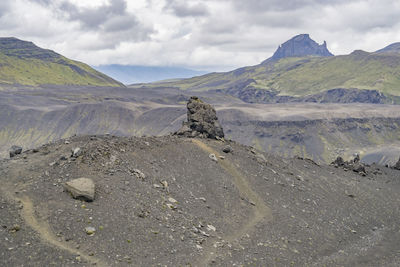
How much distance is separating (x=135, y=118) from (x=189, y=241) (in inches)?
6870

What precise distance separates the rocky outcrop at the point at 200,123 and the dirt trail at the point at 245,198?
12.6 feet

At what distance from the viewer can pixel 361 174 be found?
55.0m

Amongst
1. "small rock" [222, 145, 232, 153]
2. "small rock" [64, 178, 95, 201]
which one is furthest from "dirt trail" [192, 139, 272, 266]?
"small rock" [64, 178, 95, 201]

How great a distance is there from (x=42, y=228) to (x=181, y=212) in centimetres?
1033

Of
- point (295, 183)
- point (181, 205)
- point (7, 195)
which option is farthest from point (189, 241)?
point (295, 183)

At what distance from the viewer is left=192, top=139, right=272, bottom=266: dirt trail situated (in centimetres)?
2242

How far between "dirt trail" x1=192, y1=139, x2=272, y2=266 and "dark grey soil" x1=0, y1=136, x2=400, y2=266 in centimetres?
13

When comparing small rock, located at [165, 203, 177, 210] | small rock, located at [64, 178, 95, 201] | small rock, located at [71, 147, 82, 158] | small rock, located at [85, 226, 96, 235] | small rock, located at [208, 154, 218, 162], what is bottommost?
small rock, located at [165, 203, 177, 210]

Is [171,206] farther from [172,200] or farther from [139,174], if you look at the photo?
[139,174]

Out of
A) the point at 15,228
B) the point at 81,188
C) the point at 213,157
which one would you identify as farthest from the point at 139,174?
the point at 15,228

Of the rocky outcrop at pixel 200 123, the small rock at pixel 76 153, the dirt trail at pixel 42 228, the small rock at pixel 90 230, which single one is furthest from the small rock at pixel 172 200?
the rocky outcrop at pixel 200 123

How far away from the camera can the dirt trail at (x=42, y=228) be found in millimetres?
18156

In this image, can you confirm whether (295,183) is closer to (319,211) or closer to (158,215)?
(319,211)

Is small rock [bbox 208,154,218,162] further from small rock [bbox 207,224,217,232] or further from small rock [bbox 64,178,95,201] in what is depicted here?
small rock [bbox 64,178,95,201]
